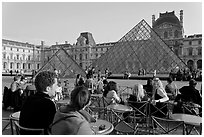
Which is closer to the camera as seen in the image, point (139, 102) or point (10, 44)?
point (139, 102)

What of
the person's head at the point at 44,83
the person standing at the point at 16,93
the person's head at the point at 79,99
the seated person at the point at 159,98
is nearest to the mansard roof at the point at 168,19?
the seated person at the point at 159,98

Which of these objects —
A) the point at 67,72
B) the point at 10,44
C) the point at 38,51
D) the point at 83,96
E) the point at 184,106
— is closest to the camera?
the point at 83,96

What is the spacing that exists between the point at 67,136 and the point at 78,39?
6219cm

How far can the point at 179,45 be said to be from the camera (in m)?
49.4

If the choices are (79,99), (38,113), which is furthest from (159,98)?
(38,113)

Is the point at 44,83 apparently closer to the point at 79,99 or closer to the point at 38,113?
the point at 38,113

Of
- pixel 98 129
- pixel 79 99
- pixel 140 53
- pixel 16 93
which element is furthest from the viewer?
pixel 140 53

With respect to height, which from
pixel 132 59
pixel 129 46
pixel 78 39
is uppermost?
pixel 78 39

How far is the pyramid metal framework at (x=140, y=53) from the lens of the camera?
20.5 metres

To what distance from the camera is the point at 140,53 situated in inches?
833

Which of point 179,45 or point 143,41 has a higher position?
point 179,45

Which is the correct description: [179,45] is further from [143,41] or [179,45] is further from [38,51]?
[38,51]

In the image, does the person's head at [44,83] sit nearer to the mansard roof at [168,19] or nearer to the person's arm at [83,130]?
the person's arm at [83,130]

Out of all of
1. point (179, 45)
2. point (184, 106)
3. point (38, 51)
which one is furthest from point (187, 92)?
point (38, 51)
